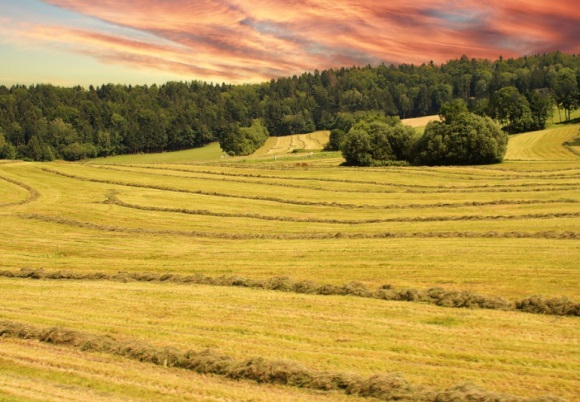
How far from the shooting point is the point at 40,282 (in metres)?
28.8

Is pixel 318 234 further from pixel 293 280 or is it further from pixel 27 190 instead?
pixel 27 190

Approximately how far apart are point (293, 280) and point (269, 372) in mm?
10929

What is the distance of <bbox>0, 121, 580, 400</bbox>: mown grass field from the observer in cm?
1562

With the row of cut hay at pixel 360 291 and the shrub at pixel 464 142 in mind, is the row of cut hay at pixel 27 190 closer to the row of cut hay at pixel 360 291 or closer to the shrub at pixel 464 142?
the row of cut hay at pixel 360 291

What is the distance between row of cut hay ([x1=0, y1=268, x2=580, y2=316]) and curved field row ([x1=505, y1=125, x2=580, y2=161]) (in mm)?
80645

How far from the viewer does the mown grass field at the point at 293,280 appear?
15.6 m

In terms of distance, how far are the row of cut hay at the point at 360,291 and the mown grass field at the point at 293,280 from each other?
0.70 feet

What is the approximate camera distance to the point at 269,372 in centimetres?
1538

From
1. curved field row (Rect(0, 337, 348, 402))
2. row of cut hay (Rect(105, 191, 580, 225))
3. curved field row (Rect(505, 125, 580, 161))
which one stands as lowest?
curved field row (Rect(0, 337, 348, 402))

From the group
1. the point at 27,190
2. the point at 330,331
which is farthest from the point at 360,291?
the point at 27,190

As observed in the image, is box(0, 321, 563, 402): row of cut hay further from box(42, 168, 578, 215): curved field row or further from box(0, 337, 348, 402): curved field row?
box(42, 168, 578, 215): curved field row

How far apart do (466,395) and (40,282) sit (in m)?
22.3

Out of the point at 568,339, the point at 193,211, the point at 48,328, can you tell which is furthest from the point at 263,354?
the point at 193,211

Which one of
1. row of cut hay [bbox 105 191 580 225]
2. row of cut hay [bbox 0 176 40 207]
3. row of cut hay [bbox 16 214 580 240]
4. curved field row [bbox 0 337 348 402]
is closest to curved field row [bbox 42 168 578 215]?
row of cut hay [bbox 105 191 580 225]
